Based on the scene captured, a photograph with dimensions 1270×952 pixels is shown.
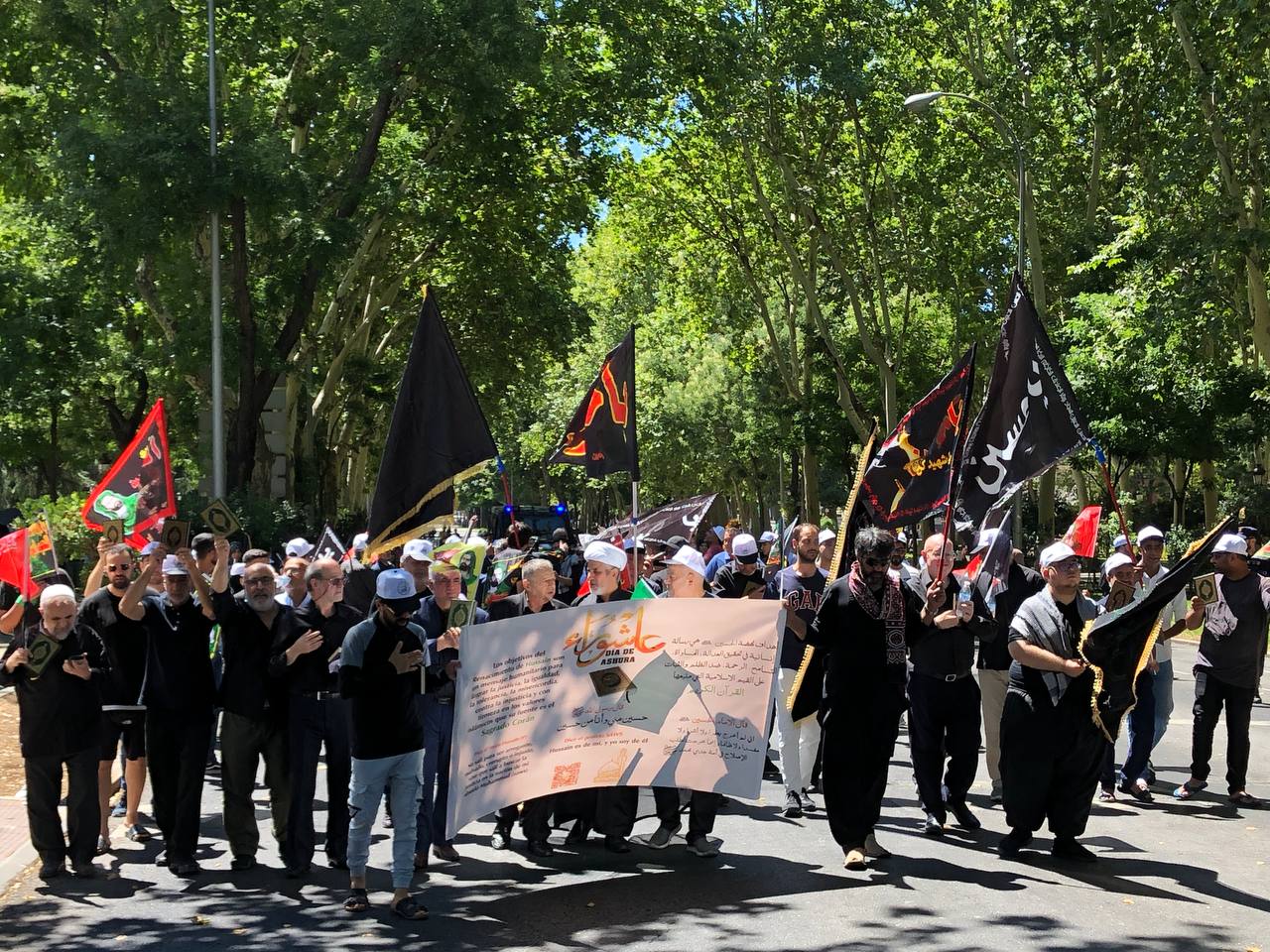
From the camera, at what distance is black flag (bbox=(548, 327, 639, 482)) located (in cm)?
1310

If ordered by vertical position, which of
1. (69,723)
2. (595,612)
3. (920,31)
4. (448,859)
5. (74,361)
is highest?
(920,31)

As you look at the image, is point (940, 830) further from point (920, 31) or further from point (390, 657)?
point (920, 31)

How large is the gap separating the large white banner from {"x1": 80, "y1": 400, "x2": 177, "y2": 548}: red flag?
520 centimetres

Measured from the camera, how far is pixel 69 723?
8.50 metres

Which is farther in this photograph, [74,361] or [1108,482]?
[74,361]

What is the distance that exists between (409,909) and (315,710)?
1545mm

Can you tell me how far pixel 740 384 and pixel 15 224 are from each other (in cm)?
3485

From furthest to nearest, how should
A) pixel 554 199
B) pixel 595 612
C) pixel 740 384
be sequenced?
pixel 740 384 < pixel 554 199 < pixel 595 612

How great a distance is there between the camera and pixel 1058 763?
8547 mm

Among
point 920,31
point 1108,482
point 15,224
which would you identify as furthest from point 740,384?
point 1108,482

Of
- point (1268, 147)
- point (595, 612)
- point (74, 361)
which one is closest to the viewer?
point (595, 612)

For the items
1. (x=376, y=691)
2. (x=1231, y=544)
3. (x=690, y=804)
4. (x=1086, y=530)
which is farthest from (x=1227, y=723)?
(x=376, y=691)

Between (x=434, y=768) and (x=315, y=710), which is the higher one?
(x=315, y=710)

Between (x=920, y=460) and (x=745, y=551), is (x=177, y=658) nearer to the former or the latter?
(x=745, y=551)
